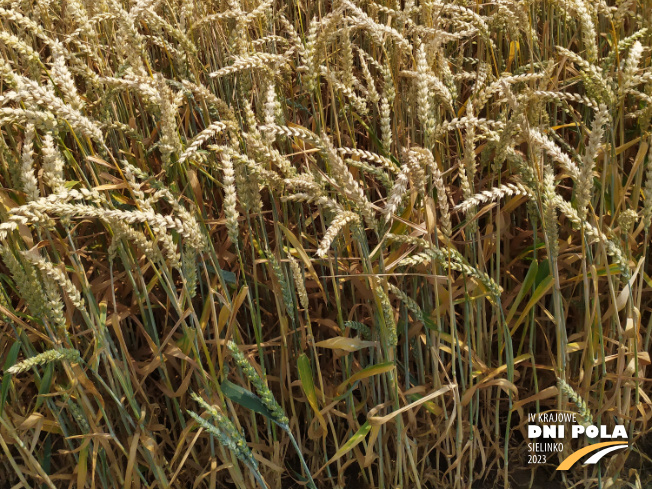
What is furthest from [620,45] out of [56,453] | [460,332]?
[56,453]

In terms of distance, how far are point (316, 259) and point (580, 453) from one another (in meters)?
0.72

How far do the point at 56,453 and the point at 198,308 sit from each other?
1.55 feet

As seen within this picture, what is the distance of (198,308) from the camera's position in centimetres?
137

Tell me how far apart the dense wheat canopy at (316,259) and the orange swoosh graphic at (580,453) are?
0.04 meters

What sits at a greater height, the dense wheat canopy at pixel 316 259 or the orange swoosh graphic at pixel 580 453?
the dense wheat canopy at pixel 316 259

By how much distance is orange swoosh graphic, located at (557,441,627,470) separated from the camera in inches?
51.1

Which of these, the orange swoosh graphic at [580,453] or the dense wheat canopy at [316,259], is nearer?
the dense wheat canopy at [316,259]

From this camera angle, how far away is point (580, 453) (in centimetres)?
131

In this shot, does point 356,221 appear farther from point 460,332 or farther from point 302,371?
point 460,332

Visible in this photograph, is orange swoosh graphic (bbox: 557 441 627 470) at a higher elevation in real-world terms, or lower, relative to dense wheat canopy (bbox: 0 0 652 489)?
lower

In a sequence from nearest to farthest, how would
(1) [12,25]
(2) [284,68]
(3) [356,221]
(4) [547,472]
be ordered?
(3) [356,221]
(2) [284,68]
(4) [547,472]
(1) [12,25]

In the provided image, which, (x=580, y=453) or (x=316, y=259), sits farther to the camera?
(x=580, y=453)

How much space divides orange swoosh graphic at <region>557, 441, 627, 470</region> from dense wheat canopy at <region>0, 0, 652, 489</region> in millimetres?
36

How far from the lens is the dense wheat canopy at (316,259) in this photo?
1.00 metres
